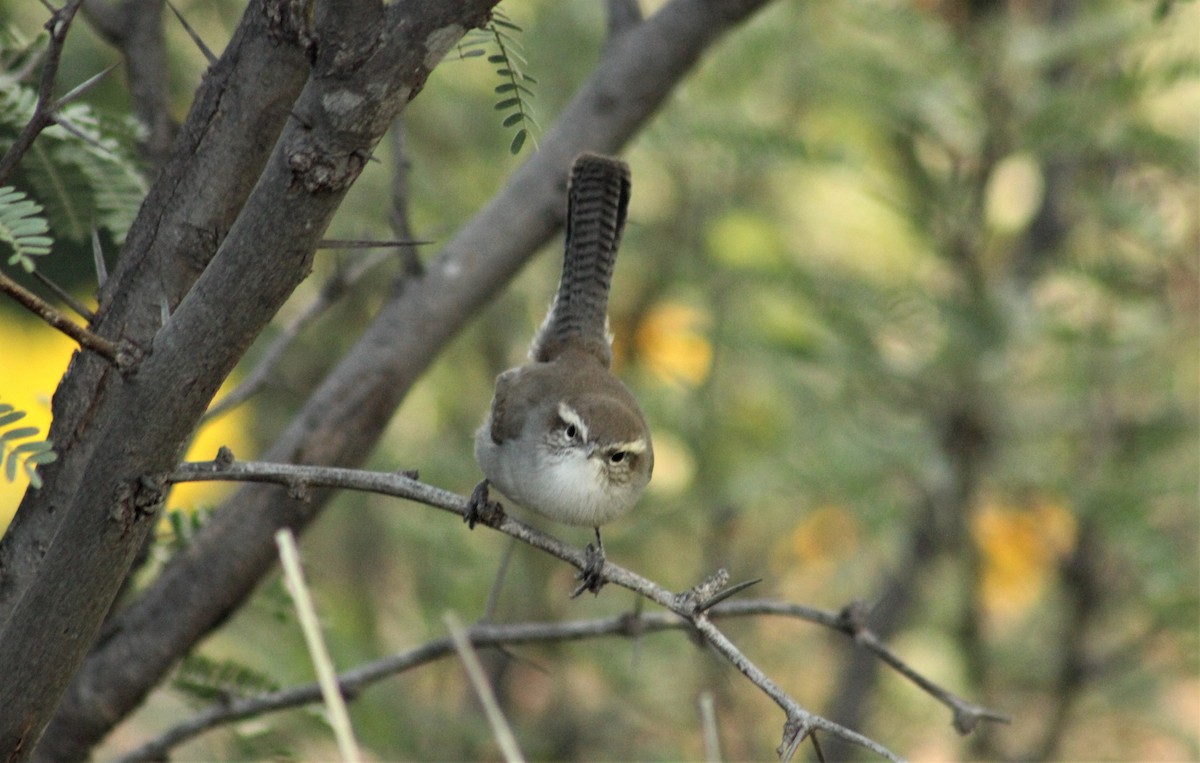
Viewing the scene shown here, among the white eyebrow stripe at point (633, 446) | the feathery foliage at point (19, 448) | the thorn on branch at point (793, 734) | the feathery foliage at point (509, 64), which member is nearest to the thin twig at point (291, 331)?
the white eyebrow stripe at point (633, 446)

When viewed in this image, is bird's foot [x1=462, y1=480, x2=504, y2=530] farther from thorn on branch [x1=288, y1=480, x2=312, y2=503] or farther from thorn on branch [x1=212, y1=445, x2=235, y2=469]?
thorn on branch [x1=212, y1=445, x2=235, y2=469]

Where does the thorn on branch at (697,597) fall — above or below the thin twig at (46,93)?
below

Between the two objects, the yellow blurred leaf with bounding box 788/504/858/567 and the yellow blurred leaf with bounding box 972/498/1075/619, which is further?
the yellow blurred leaf with bounding box 788/504/858/567

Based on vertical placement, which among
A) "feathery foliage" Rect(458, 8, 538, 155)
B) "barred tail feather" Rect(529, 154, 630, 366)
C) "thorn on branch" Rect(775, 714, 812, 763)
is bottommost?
"thorn on branch" Rect(775, 714, 812, 763)

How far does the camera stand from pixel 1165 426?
453 cm

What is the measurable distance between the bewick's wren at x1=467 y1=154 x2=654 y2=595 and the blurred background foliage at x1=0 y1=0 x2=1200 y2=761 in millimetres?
501

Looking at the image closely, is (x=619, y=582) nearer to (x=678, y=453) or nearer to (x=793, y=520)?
(x=678, y=453)

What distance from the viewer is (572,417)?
300cm

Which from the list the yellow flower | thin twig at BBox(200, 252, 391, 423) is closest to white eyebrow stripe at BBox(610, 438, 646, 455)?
thin twig at BBox(200, 252, 391, 423)

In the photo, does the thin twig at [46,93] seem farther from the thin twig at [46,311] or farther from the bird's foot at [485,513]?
the bird's foot at [485,513]

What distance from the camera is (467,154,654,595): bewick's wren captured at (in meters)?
2.89

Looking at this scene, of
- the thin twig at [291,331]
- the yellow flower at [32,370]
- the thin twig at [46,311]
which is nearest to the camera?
the thin twig at [46,311]

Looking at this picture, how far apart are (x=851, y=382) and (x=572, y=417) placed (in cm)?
176

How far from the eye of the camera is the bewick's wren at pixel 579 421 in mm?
2891
